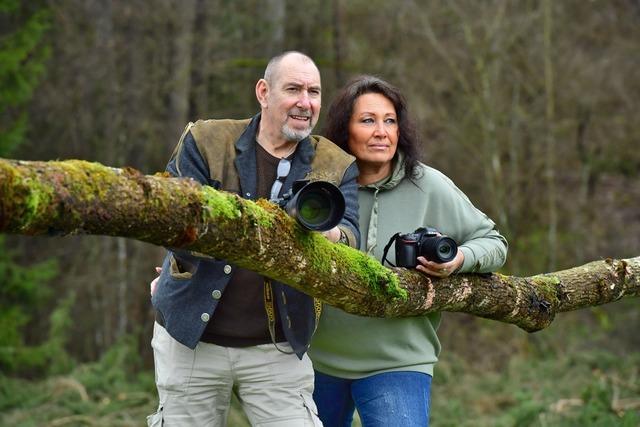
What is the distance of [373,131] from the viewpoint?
16.0 feet

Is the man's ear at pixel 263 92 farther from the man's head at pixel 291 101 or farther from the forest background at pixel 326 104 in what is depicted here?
the forest background at pixel 326 104

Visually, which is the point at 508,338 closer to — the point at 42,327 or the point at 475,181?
the point at 475,181

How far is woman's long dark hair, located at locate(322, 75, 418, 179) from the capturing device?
4.94 metres

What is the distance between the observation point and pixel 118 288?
1318cm

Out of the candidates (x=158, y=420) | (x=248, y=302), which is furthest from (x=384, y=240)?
(x=158, y=420)

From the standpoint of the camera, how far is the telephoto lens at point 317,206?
3.53m

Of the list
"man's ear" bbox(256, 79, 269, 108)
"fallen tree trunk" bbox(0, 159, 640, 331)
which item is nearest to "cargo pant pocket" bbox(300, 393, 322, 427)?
"fallen tree trunk" bbox(0, 159, 640, 331)

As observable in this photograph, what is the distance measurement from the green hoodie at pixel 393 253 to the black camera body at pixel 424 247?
Answer: 32 centimetres

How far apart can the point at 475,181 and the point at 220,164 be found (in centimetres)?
1015

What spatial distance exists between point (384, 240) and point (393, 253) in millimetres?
78

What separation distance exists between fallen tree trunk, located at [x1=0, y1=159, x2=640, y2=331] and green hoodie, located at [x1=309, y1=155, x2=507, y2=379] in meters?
0.24

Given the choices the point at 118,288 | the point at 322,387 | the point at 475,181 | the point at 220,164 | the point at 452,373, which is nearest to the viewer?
the point at 220,164

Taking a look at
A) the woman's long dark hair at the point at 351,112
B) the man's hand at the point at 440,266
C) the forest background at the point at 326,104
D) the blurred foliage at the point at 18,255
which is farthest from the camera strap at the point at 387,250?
the blurred foliage at the point at 18,255

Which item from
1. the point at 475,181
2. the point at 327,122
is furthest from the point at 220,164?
the point at 475,181
